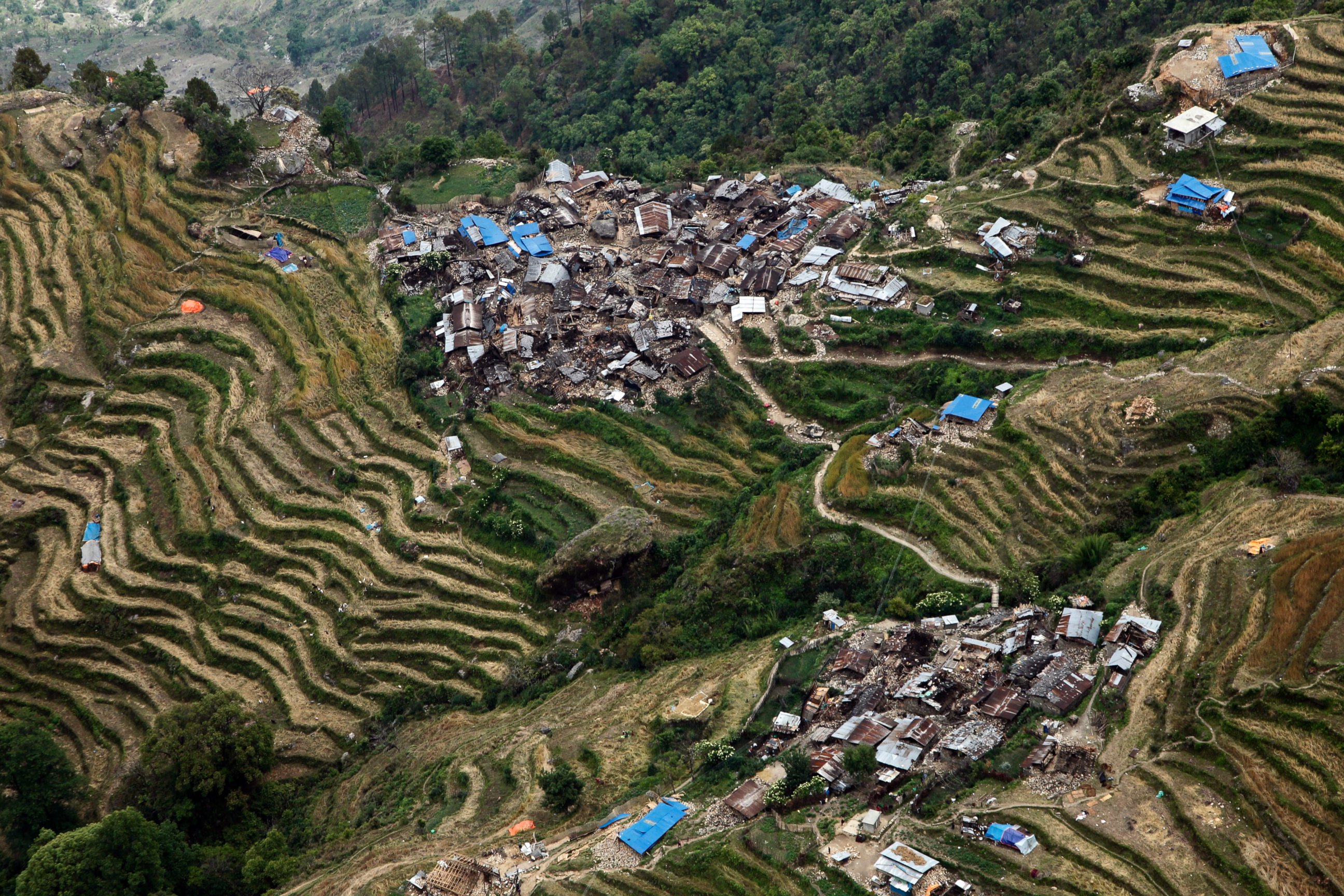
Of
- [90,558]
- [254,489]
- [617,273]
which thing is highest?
[617,273]

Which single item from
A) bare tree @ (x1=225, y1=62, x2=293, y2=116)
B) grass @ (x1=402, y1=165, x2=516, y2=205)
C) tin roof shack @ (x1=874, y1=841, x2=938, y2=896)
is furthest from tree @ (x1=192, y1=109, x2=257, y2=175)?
tin roof shack @ (x1=874, y1=841, x2=938, y2=896)

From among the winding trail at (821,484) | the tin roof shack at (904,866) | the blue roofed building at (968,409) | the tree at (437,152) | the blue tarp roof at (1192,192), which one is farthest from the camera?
the tree at (437,152)

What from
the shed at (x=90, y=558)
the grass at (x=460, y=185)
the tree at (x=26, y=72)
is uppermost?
the tree at (x=26, y=72)

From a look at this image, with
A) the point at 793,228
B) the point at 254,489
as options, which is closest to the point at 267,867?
the point at 254,489

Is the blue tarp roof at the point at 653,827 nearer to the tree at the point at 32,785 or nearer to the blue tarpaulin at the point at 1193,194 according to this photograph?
the tree at the point at 32,785

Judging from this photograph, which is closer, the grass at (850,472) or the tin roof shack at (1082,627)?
the tin roof shack at (1082,627)

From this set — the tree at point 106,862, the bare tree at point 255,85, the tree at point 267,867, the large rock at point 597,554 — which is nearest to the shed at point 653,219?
the large rock at point 597,554

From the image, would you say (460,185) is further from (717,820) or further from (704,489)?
(717,820)
